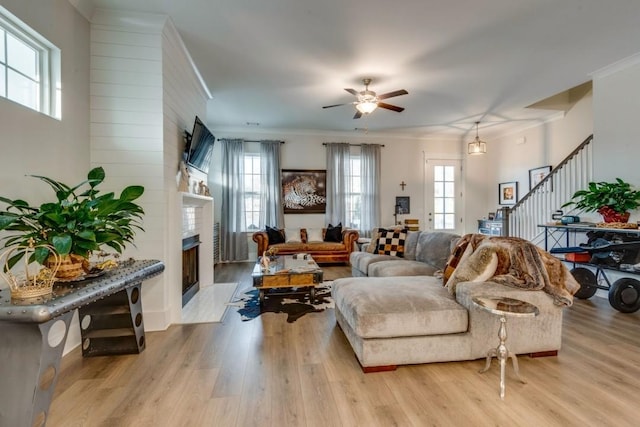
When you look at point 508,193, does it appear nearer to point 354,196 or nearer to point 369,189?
point 369,189

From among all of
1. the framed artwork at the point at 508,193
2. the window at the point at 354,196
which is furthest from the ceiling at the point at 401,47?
the framed artwork at the point at 508,193

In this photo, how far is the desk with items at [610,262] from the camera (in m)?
3.34

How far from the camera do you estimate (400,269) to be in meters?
3.65

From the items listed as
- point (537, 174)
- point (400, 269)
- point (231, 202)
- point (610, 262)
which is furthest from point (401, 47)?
point (537, 174)

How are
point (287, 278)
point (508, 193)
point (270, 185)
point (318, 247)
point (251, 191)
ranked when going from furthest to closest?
1. point (508, 193)
2. point (251, 191)
3. point (270, 185)
4. point (318, 247)
5. point (287, 278)

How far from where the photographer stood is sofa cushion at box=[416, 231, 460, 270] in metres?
Answer: 3.76

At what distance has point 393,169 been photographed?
7.41 metres

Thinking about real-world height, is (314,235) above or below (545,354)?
above

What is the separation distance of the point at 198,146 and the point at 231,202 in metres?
2.98

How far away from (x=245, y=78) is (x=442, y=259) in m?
3.59

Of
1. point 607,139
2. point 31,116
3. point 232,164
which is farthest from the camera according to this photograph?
point 232,164

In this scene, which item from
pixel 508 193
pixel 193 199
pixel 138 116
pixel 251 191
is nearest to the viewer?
pixel 138 116

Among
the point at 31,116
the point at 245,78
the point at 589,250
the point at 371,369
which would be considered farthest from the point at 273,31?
the point at 589,250

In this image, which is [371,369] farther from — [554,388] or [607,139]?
[607,139]
